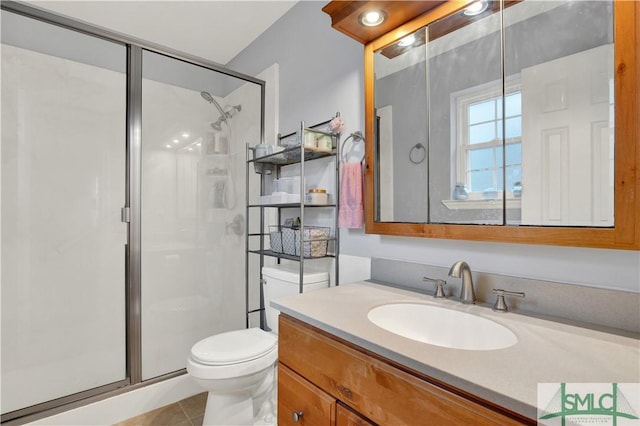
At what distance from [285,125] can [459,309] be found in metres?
1.62

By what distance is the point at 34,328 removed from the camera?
189cm

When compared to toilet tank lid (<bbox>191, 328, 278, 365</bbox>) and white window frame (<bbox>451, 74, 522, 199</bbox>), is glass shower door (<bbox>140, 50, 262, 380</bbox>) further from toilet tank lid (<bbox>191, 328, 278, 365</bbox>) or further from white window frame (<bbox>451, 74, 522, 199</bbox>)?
white window frame (<bbox>451, 74, 522, 199</bbox>)

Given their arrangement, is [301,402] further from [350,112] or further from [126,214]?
[126,214]

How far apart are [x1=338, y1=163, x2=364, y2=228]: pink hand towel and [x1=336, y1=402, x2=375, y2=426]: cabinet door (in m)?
0.83

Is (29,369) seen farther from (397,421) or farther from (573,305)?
(573,305)

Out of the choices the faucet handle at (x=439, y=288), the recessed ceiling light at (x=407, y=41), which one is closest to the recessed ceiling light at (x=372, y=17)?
the recessed ceiling light at (x=407, y=41)

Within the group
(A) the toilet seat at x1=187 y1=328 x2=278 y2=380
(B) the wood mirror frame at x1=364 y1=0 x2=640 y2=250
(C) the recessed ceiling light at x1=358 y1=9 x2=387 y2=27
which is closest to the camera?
(B) the wood mirror frame at x1=364 y1=0 x2=640 y2=250

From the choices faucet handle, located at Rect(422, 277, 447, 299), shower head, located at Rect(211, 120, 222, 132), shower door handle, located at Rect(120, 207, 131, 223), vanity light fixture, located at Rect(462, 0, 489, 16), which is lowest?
faucet handle, located at Rect(422, 277, 447, 299)

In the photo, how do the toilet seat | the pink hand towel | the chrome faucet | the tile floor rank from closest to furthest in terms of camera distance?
1. the chrome faucet
2. the toilet seat
3. the pink hand towel
4. the tile floor

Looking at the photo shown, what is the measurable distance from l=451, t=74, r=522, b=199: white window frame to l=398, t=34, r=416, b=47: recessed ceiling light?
0.32 m

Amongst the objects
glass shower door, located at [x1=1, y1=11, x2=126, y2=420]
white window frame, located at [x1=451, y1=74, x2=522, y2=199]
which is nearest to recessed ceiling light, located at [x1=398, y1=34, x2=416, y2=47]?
white window frame, located at [x1=451, y1=74, x2=522, y2=199]

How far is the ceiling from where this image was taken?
→ 6.72 feet

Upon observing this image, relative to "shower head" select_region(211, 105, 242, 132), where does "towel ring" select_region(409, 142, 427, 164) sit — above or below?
below

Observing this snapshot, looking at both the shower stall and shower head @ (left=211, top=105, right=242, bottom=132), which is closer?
the shower stall
